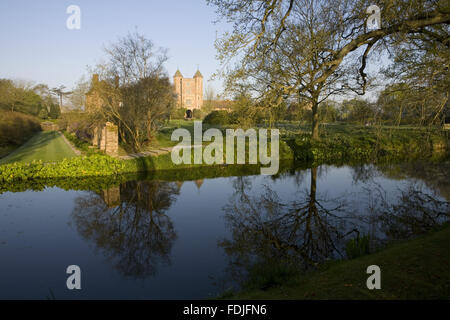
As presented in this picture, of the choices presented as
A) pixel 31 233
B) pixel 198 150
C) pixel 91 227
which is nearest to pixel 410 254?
pixel 91 227

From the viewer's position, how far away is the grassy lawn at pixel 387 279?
3314mm

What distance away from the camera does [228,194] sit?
10.4 meters

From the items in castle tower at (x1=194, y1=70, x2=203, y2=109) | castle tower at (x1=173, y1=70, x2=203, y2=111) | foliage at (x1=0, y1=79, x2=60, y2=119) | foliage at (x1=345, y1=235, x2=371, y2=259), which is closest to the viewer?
foliage at (x1=345, y1=235, x2=371, y2=259)

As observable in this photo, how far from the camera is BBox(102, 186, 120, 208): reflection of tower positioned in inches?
351

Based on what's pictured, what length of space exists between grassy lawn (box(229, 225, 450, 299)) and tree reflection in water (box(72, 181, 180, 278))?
2.39 meters

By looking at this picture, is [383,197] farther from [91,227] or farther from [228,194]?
[91,227]

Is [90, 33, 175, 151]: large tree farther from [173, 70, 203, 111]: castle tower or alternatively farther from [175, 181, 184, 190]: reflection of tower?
[173, 70, 203, 111]: castle tower

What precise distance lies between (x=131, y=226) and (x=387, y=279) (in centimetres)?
574

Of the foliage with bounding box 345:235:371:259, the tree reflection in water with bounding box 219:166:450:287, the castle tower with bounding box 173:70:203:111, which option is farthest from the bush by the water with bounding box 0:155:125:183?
the castle tower with bounding box 173:70:203:111

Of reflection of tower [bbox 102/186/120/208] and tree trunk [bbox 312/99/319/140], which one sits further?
tree trunk [bbox 312/99/319/140]

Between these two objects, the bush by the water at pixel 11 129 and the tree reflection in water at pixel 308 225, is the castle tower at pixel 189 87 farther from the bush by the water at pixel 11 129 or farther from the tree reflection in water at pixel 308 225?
the tree reflection in water at pixel 308 225

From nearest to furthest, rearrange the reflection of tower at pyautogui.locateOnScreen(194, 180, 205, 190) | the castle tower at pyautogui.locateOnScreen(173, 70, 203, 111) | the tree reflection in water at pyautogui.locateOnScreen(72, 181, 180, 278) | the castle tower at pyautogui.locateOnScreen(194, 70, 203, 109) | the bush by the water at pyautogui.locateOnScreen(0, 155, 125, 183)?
the tree reflection in water at pyautogui.locateOnScreen(72, 181, 180, 278)
the bush by the water at pyautogui.locateOnScreen(0, 155, 125, 183)
the reflection of tower at pyautogui.locateOnScreen(194, 180, 205, 190)
the castle tower at pyautogui.locateOnScreen(173, 70, 203, 111)
the castle tower at pyautogui.locateOnScreen(194, 70, 203, 109)

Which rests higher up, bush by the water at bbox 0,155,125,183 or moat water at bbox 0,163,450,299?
bush by the water at bbox 0,155,125,183

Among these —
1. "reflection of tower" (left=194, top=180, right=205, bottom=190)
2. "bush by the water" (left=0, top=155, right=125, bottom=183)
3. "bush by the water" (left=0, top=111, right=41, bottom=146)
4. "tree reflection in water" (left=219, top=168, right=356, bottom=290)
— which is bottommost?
"tree reflection in water" (left=219, top=168, right=356, bottom=290)
